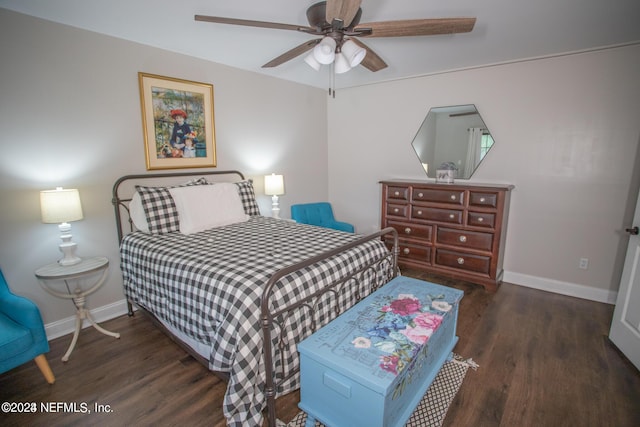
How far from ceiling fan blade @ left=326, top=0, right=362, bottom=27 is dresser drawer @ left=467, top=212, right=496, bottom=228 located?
246 centimetres

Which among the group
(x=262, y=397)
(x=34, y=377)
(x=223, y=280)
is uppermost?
(x=223, y=280)

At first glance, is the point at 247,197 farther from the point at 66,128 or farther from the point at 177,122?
the point at 66,128

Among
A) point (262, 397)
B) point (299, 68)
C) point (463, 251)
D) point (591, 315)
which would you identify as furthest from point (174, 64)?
point (591, 315)

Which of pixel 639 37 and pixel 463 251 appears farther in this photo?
pixel 463 251

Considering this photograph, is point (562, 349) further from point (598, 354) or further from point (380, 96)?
point (380, 96)

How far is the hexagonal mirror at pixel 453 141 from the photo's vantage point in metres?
3.61

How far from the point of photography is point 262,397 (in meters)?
1.66

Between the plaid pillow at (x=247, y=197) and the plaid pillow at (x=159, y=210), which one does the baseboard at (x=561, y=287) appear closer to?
the plaid pillow at (x=247, y=197)

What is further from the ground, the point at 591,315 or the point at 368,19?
the point at 368,19

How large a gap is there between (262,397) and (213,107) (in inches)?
112

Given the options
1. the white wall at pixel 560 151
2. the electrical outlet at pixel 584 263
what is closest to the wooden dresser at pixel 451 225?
the white wall at pixel 560 151

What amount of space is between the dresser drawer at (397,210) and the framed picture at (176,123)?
2.18 meters

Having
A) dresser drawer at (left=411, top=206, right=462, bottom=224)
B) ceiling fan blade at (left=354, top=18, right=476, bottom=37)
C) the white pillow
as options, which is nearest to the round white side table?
the white pillow

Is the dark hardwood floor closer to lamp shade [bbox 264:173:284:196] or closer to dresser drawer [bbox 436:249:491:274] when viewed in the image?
dresser drawer [bbox 436:249:491:274]
